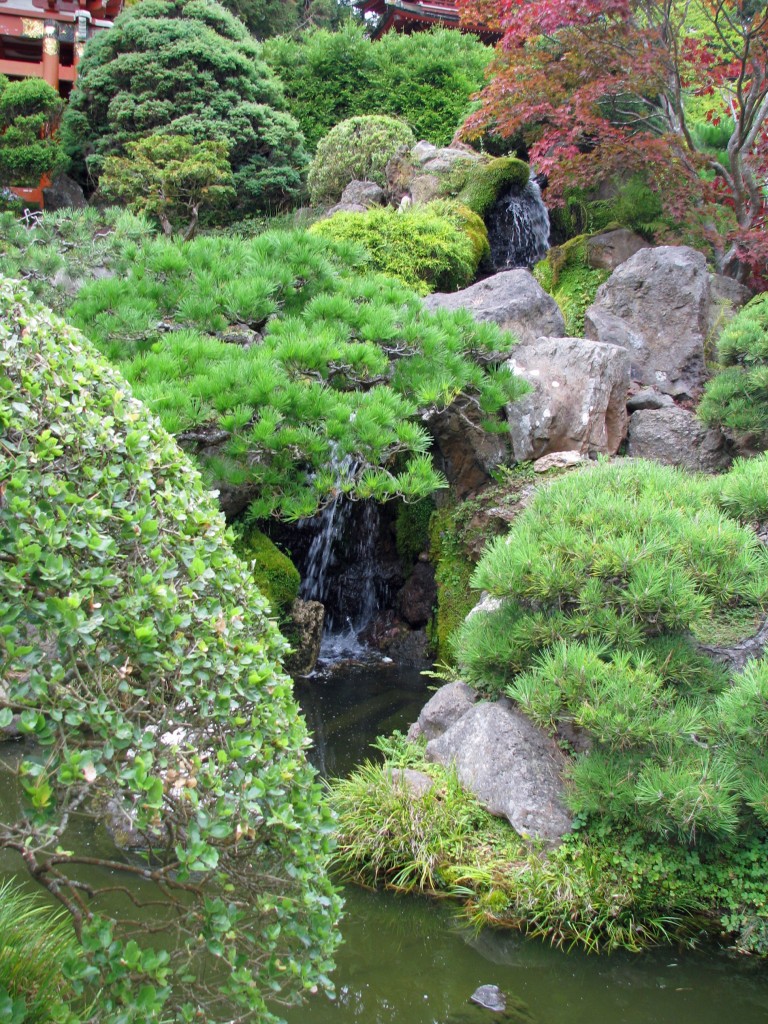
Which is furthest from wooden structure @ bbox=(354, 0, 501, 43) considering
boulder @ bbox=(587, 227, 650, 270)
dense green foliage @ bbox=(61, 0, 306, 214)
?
boulder @ bbox=(587, 227, 650, 270)

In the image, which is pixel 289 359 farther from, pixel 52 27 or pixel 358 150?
pixel 52 27

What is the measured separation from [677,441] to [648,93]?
5.01 metres

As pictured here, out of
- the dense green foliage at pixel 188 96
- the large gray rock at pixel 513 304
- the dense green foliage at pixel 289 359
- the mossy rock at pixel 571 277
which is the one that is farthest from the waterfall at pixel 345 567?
the dense green foliage at pixel 188 96

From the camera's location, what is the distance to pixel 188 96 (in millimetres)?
12773

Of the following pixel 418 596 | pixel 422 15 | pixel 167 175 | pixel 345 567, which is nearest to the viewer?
pixel 418 596

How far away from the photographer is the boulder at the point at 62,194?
14.4 metres

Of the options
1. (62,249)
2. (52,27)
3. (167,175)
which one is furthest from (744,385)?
(52,27)

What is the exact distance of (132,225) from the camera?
6.74 m

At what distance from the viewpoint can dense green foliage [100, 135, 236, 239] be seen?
11570 mm

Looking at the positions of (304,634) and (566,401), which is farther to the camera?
(566,401)

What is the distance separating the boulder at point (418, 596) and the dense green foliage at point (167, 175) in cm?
688

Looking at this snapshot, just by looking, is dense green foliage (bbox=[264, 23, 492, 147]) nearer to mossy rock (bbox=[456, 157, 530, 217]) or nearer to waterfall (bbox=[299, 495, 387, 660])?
mossy rock (bbox=[456, 157, 530, 217])

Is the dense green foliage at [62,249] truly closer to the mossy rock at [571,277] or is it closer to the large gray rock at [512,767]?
the large gray rock at [512,767]

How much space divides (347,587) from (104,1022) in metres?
5.87
